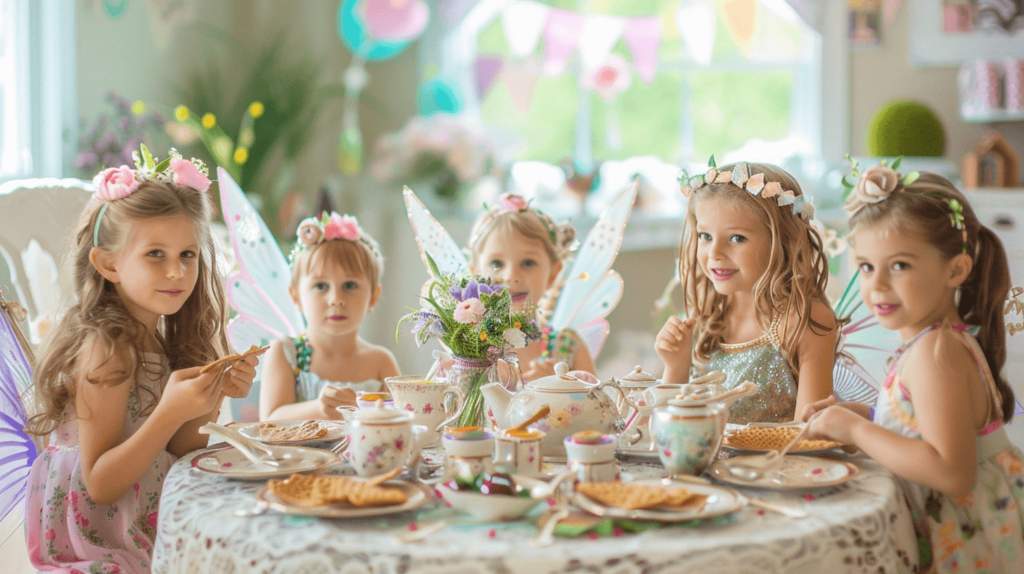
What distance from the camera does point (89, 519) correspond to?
1654 millimetres

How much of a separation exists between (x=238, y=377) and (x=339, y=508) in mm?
609

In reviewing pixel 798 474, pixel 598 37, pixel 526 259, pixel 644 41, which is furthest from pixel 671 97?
pixel 798 474

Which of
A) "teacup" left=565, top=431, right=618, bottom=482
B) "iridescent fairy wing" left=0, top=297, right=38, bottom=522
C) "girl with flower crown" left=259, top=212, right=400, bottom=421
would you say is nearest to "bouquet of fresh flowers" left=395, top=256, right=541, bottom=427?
"teacup" left=565, top=431, right=618, bottom=482

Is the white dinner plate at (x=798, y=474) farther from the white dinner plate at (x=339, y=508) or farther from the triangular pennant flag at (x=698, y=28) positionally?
the triangular pennant flag at (x=698, y=28)

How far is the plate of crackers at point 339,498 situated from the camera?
1.10 meters

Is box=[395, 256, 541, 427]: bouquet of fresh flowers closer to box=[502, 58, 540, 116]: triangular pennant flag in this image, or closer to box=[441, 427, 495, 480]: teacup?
box=[441, 427, 495, 480]: teacup

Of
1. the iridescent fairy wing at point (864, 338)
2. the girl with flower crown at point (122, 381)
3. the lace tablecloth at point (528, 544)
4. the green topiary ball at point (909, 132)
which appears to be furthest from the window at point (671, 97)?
the lace tablecloth at point (528, 544)

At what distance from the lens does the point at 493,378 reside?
1604 millimetres

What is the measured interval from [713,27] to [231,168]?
8.68 feet

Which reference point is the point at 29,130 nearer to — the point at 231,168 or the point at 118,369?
the point at 231,168

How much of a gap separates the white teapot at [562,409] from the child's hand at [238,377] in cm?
54

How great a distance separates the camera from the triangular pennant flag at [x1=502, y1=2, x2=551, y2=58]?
472cm

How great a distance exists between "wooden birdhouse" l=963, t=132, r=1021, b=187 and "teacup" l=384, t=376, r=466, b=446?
360 cm

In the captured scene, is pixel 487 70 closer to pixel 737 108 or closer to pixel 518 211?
pixel 737 108
